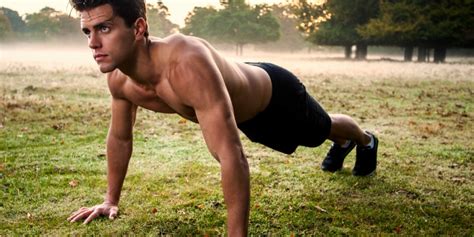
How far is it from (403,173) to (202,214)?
7.58 feet

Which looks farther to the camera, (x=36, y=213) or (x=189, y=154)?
(x=189, y=154)

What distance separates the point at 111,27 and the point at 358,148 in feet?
9.12

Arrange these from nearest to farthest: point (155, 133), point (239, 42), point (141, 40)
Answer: point (141, 40), point (155, 133), point (239, 42)

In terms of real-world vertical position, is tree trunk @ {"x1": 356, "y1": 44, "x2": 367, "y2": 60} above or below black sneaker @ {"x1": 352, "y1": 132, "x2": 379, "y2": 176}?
below

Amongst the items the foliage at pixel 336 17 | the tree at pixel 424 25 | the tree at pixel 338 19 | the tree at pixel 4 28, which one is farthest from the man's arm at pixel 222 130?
the tree at pixel 4 28

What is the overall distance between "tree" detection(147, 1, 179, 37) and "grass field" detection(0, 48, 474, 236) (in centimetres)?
6140

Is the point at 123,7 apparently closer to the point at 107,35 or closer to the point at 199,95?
the point at 107,35

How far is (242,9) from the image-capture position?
69312 mm

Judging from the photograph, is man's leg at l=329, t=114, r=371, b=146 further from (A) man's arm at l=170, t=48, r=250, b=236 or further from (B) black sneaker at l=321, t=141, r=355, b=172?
(A) man's arm at l=170, t=48, r=250, b=236

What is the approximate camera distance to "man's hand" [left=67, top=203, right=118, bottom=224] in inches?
129

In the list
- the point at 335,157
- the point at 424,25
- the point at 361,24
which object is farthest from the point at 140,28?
the point at 361,24

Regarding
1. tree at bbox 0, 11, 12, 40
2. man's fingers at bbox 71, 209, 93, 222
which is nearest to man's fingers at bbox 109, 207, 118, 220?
man's fingers at bbox 71, 209, 93, 222

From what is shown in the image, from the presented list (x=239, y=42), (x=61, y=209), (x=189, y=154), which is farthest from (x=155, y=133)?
(x=239, y=42)

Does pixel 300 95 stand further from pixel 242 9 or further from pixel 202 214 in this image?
pixel 242 9
